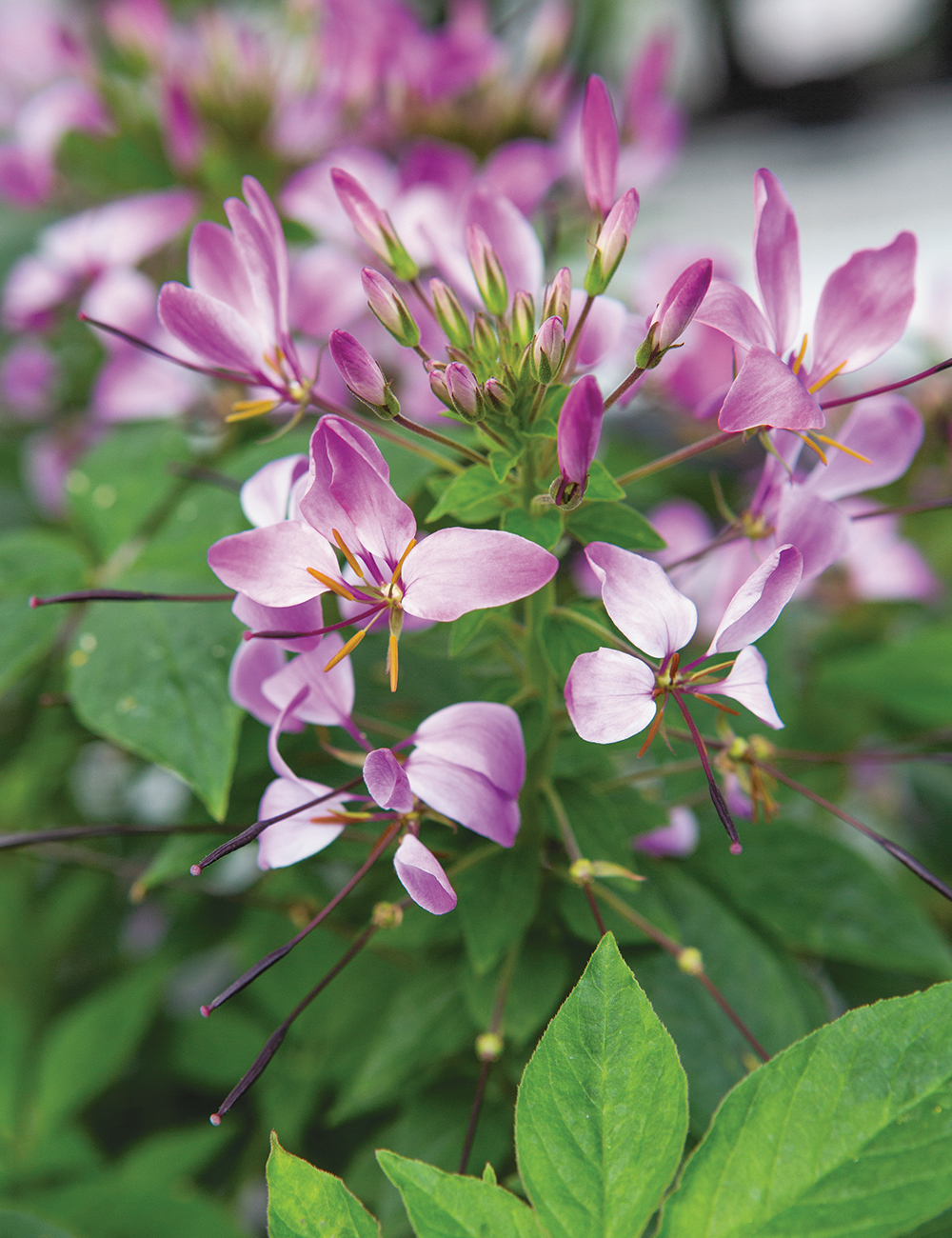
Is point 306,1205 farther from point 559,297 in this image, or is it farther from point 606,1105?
point 559,297

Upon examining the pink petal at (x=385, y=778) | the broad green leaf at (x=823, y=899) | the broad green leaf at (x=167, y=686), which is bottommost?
the broad green leaf at (x=823, y=899)

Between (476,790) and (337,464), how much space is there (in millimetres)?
116

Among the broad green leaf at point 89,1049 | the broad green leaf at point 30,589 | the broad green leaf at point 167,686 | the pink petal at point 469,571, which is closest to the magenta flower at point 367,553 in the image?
the pink petal at point 469,571

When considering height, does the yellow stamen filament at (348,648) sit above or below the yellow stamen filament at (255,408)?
below

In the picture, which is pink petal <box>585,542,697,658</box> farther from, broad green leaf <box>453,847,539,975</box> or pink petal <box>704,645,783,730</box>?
broad green leaf <box>453,847,539,975</box>

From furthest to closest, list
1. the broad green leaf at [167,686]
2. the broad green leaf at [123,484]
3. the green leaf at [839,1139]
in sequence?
1. the broad green leaf at [123,484]
2. the broad green leaf at [167,686]
3. the green leaf at [839,1139]

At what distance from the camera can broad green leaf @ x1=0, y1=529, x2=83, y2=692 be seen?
0.43 meters

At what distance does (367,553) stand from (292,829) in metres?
0.10

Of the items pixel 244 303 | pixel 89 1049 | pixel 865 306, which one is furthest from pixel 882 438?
pixel 89 1049

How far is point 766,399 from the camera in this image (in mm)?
276

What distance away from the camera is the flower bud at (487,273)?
0.33 metres

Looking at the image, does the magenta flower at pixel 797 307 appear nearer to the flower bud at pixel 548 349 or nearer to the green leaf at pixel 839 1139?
the flower bud at pixel 548 349

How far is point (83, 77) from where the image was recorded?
791 mm

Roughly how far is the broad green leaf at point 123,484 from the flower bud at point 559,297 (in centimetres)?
29
